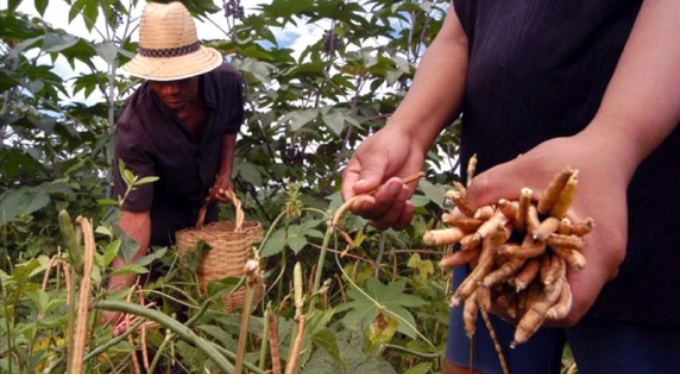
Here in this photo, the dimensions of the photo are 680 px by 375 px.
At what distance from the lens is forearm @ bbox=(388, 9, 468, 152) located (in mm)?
872

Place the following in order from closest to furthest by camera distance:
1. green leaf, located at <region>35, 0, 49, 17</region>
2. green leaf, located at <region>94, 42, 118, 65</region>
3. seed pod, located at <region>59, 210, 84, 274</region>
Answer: seed pod, located at <region>59, 210, 84, 274</region>
green leaf, located at <region>94, 42, 118, 65</region>
green leaf, located at <region>35, 0, 49, 17</region>

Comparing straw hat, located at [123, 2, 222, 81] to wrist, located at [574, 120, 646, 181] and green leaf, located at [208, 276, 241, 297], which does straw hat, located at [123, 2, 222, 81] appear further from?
wrist, located at [574, 120, 646, 181]

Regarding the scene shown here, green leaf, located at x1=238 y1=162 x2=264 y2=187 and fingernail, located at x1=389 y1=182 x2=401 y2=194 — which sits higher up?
fingernail, located at x1=389 y1=182 x2=401 y2=194

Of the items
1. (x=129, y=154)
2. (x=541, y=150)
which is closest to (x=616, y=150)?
(x=541, y=150)

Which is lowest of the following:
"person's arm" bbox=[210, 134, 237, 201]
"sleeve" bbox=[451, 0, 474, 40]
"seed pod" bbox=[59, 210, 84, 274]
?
"person's arm" bbox=[210, 134, 237, 201]

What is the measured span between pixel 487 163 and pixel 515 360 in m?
0.21

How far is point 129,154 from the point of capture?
1.97 m

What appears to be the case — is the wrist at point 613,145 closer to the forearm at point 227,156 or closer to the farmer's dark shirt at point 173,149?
the farmer's dark shirt at point 173,149

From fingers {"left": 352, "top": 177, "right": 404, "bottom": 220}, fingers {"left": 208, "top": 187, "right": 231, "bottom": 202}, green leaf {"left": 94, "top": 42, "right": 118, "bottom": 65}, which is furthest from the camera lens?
fingers {"left": 208, "top": 187, "right": 231, "bottom": 202}

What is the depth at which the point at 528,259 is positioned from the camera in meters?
0.45

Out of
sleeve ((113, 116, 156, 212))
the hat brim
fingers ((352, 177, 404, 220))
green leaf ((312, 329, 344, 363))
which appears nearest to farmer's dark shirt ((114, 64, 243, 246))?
sleeve ((113, 116, 156, 212))

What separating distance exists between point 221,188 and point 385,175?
1532mm

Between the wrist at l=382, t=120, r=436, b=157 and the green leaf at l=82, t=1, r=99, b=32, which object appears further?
the green leaf at l=82, t=1, r=99, b=32

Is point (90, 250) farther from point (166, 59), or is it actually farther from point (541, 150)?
point (166, 59)
